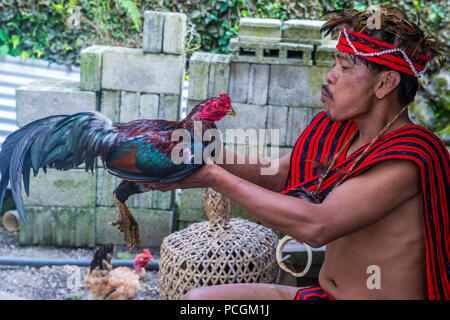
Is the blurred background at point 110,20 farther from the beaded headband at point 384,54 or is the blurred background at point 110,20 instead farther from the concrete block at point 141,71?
the beaded headband at point 384,54

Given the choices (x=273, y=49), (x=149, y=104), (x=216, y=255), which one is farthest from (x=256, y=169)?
(x=149, y=104)

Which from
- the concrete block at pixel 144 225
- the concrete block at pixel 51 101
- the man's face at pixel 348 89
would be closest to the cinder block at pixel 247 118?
the concrete block at pixel 144 225

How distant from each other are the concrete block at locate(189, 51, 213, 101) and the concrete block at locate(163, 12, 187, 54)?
0.16 meters

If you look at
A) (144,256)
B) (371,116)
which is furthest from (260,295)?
(144,256)

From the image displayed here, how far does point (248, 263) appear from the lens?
2932 millimetres

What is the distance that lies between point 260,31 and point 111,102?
1317mm

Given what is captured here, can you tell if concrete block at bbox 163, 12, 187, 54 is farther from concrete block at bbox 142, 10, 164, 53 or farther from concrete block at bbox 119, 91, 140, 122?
concrete block at bbox 119, 91, 140, 122

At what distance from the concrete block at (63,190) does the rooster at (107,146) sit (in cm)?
208

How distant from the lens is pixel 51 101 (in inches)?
166

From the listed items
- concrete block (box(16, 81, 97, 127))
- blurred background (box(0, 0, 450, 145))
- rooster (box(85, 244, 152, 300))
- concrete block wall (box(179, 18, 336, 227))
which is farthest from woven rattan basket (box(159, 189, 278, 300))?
blurred background (box(0, 0, 450, 145))

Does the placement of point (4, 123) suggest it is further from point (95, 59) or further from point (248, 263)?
point (248, 263)

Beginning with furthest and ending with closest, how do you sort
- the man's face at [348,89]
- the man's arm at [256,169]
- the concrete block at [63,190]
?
the concrete block at [63,190] < the man's arm at [256,169] < the man's face at [348,89]

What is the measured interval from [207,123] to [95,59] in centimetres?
230

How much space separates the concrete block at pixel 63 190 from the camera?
434 centimetres
